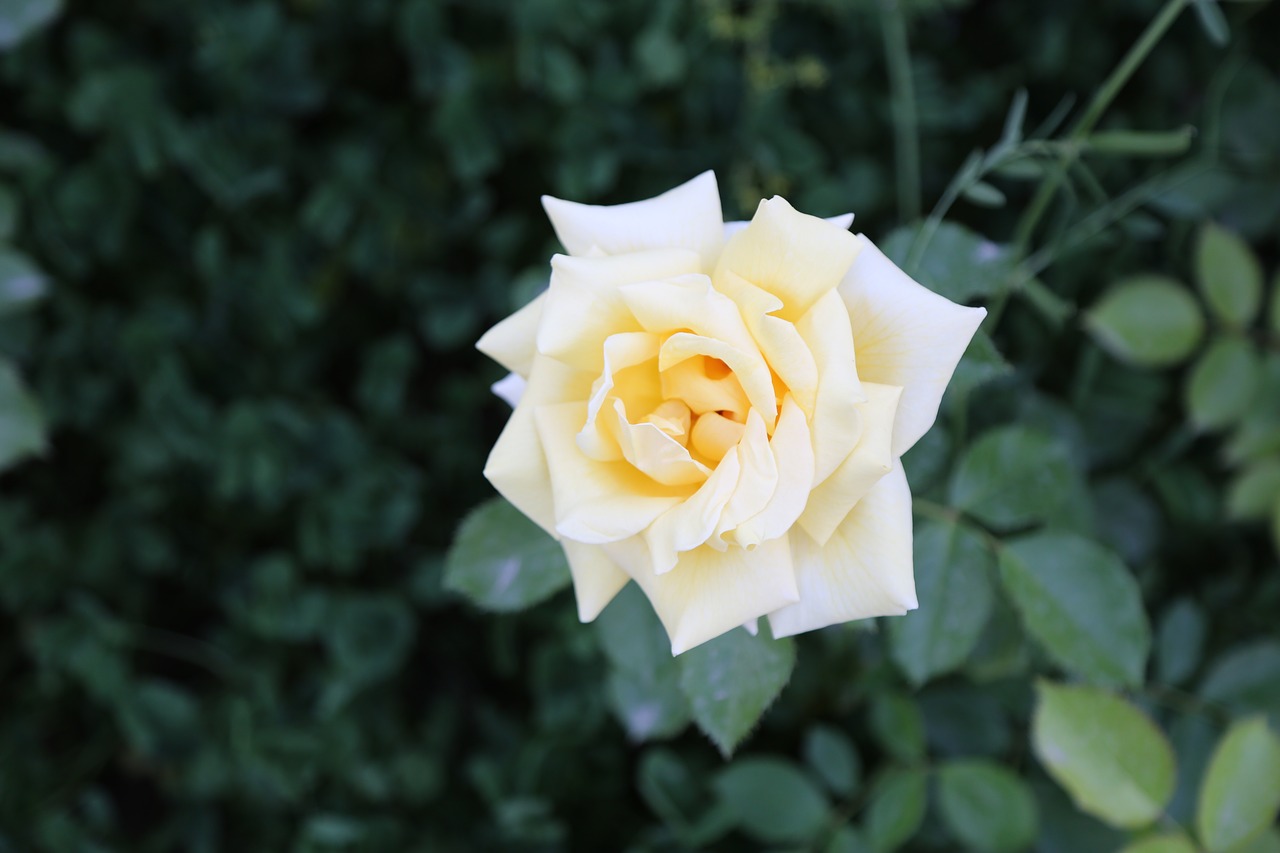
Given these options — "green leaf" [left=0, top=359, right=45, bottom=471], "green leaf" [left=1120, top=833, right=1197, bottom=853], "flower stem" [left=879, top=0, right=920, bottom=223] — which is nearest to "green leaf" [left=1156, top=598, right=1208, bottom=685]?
"green leaf" [left=1120, top=833, right=1197, bottom=853]

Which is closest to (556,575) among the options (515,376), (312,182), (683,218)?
(515,376)

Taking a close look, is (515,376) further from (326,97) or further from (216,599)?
(216,599)

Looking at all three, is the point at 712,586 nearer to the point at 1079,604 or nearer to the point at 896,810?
the point at 1079,604

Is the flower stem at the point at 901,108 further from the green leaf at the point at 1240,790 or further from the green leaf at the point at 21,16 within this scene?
the green leaf at the point at 21,16

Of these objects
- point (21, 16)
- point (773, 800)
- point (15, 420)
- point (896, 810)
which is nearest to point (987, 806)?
point (896, 810)

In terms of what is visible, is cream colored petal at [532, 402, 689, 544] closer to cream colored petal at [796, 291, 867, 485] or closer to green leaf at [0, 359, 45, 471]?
cream colored petal at [796, 291, 867, 485]

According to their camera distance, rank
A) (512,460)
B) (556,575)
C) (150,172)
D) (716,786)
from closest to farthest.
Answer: (512,460) → (556,575) → (716,786) → (150,172)

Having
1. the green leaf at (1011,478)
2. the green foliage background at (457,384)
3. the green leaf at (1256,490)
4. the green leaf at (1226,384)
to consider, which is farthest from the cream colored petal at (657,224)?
the green leaf at (1256,490)
